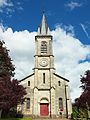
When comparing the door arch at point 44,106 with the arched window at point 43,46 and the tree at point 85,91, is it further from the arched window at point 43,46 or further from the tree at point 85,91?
the tree at point 85,91


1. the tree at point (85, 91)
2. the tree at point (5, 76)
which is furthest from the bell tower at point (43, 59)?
the tree at point (5, 76)

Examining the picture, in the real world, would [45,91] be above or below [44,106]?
above

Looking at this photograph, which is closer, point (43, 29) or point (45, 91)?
point (45, 91)

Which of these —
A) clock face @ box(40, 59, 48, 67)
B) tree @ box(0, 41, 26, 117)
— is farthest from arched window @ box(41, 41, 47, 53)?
tree @ box(0, 41, 26, 117)

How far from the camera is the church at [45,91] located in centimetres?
4450

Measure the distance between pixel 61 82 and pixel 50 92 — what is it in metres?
3.10

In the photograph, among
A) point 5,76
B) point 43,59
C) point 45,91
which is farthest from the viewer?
point 43,59

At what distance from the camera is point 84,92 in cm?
3089

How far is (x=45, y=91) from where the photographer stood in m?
45.9

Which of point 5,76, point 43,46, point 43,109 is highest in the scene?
point 43,46

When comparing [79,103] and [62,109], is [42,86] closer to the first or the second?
[62,109]

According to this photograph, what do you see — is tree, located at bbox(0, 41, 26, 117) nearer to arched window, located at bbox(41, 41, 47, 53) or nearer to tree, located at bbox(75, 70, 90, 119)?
tree, located at bbox(75, 70, 90, 119)

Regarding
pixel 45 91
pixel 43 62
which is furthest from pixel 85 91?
pixel 43 62

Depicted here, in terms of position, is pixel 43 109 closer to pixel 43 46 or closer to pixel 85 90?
pixel 43 46
